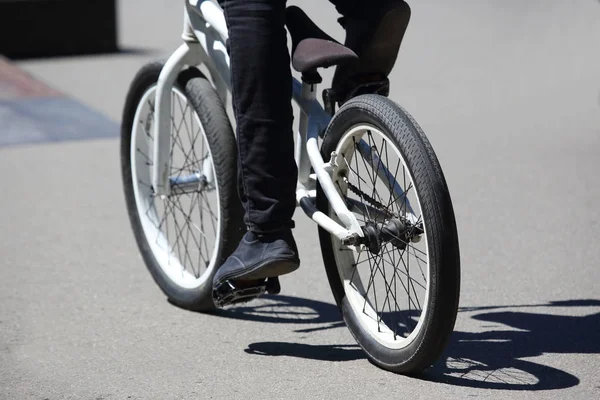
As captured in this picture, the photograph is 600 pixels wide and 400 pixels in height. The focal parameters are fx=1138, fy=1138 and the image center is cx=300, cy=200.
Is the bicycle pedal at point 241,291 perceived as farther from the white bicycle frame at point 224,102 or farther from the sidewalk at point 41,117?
the sidewalk at point 41,117

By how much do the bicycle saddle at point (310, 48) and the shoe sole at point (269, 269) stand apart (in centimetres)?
60

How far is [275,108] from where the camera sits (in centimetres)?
350

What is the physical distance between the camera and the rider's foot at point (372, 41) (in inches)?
141

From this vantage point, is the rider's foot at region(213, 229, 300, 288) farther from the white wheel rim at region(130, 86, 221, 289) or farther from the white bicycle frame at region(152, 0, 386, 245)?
the white wheel rim at region(130, 86, 221, 289)

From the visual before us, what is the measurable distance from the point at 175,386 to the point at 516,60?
6961mm

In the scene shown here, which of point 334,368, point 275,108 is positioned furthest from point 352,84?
point 334,368

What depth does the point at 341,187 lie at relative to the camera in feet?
11.9

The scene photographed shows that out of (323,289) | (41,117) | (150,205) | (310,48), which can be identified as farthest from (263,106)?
(41,117)

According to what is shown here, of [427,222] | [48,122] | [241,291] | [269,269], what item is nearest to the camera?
[427,222]

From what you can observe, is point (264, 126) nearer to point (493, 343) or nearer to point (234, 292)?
point (234, 292)

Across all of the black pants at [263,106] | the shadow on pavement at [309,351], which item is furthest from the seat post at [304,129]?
the shadow on pavement at [309,351]

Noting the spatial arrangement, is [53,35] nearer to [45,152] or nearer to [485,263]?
[45,152]

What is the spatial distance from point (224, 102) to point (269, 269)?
2.90ft

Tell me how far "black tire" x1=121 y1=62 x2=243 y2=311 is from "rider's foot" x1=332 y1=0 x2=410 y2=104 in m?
0.48
